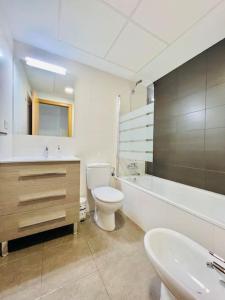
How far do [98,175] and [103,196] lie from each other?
1.43ft

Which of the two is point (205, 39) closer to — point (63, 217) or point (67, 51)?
point (67, 51)

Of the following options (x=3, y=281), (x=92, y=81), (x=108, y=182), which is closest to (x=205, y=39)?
(x=92, y=81)

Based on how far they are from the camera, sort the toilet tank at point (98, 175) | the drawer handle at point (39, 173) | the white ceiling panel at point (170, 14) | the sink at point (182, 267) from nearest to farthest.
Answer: the sink at point (182, 267), the white ceiling panel at point (170, 14), the drawer handle at point (39, 173), the toilet tank at point (98, 175)

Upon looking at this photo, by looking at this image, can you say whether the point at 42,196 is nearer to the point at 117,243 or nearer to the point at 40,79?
the point at 117,243

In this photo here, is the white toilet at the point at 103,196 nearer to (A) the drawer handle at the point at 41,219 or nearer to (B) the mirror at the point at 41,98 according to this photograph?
(A) the drawer handle at the point at 41,219

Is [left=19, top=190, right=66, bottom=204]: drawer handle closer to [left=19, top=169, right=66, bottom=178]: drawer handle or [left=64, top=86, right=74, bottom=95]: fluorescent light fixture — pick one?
[left=19, top=169, right=66, bottom=178]: drawer handle

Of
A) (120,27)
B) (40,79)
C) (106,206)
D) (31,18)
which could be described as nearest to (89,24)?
(120,27)

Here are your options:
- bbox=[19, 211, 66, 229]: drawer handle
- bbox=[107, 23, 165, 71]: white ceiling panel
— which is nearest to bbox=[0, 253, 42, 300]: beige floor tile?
bbox=[19, 211, 66, 229]: drawer handle

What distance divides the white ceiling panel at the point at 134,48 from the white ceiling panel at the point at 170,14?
101 millimetres

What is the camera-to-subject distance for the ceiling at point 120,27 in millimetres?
1222

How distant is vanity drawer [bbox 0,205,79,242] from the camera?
4.04 ft

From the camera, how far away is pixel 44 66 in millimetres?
1817

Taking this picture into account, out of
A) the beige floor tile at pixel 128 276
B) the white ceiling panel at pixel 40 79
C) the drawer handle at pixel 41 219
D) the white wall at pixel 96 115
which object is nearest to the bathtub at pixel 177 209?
the beige floor tile at pixel 128 276

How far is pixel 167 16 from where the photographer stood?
1.29 m
